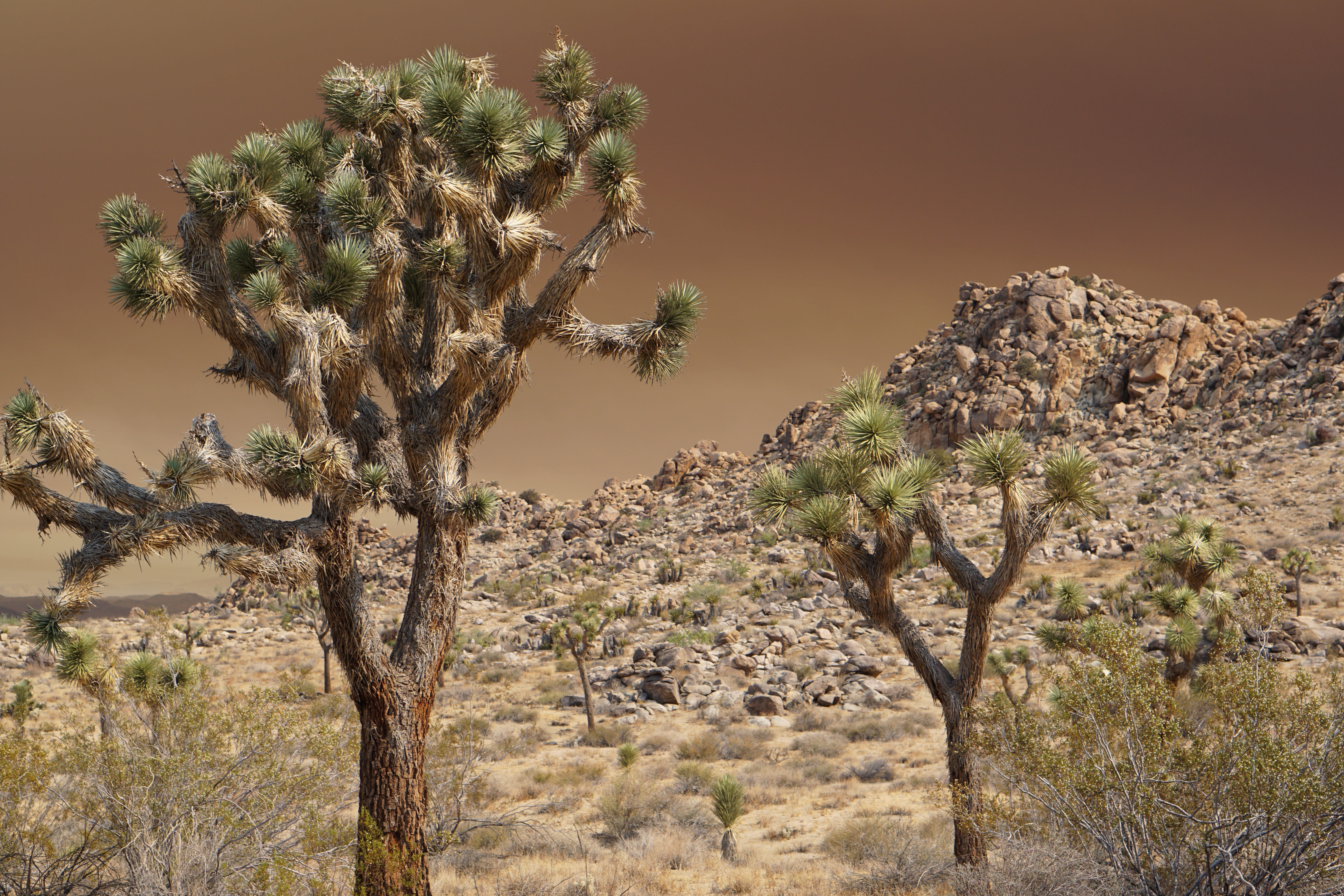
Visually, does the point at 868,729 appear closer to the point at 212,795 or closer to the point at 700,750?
the point at 700,750

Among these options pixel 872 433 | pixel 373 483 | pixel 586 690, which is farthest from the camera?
pixel 586 690

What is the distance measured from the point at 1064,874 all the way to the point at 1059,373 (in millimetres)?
44488

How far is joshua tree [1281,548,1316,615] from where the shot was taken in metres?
22.0

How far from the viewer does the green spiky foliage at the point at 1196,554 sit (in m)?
16.2

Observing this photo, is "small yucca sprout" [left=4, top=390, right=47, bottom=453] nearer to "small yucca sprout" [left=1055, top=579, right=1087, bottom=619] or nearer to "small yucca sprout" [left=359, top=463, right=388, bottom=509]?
"small yucca sprout" [left=359, top=463, right=388, bottom=509]

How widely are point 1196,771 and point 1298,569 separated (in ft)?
72.8

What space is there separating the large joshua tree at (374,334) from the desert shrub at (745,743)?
12818 millimetres

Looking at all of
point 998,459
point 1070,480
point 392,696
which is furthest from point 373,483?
point 1070,480

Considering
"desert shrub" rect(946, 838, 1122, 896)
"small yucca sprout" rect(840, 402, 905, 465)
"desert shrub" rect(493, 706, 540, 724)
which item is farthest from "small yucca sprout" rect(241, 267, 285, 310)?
"desert shrub" rect(493, 706, 540, 724)

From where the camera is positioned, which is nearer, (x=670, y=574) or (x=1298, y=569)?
(x=1298, y=569)

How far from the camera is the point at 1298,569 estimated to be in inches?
875

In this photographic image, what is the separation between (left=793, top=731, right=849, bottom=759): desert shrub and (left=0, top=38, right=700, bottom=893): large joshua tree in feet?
43.3

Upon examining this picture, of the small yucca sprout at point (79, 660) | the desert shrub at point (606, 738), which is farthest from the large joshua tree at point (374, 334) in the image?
the desert shrub at point (606, 738)

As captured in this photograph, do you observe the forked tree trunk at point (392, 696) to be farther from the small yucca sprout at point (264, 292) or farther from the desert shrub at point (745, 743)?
the desert shrub at point (745, 743)
